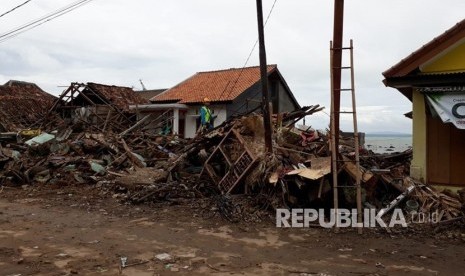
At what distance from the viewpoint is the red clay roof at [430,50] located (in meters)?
8.97

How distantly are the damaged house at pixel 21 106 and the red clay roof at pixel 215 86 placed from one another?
716 cm

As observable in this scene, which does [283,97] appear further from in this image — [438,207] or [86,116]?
[438,207]

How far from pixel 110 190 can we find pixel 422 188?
822 cm

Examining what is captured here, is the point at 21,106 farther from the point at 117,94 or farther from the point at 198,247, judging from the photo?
the point at 198,247

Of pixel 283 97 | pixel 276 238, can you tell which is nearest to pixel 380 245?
pixel 276 238

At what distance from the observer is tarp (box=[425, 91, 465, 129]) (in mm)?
8711

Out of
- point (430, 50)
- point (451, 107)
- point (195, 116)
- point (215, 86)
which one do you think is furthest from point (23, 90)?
point (451, 107)

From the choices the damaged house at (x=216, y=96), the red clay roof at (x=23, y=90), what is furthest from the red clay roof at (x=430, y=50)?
the red clay roof at (x=23, y=90)

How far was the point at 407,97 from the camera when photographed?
→ 11773 mm

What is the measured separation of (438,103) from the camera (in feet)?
29.4

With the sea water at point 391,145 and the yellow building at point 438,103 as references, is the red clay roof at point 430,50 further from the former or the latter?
the sea water at point 391,145

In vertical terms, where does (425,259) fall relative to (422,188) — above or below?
below

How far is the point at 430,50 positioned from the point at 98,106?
56.9 feet

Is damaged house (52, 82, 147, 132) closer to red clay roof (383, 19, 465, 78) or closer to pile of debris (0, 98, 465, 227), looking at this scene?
pile of debris (0, 98, 465, 227)
